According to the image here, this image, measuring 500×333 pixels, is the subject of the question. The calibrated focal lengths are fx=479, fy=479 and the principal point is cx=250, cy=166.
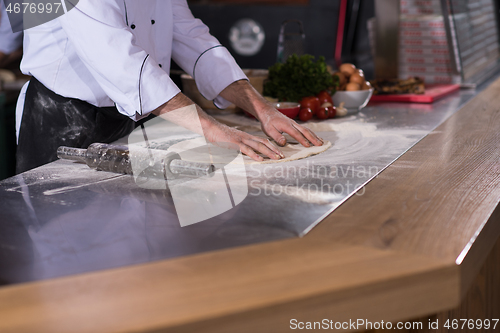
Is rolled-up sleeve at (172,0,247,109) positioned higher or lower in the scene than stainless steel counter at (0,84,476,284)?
higher

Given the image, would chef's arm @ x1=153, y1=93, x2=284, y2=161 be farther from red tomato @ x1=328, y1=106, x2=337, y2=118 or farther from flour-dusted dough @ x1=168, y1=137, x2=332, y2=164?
red tomato @ x1=328, y1=106, x2=337, y2=118

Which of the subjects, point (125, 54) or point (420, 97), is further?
point (420, 97)

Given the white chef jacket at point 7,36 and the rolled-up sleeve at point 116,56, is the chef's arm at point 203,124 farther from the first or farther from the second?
the white chef jacket at point 7,36

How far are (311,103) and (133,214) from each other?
1.07 meters

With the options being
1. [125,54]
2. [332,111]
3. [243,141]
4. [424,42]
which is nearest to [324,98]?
[332,111]

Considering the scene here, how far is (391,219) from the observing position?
82 centimetres

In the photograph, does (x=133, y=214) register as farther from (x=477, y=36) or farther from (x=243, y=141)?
(x=477, y=36)

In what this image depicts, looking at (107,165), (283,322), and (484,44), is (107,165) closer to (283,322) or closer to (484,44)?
(283,322)

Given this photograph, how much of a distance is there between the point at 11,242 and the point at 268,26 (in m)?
4.78

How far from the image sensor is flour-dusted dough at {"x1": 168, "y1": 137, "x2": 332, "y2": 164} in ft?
3.96

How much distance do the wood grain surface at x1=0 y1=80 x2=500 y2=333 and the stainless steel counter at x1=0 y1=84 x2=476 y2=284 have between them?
0.05 m

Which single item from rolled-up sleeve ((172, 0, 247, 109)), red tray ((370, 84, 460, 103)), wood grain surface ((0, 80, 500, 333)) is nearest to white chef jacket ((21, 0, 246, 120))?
rolled-up sleeve ((172, 0, 247, 109))

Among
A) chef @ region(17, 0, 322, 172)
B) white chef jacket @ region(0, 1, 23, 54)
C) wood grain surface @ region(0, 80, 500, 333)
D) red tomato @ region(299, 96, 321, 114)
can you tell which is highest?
white chef jacket @ region(0, 1, 23, 54)

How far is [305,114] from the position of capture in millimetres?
1770
